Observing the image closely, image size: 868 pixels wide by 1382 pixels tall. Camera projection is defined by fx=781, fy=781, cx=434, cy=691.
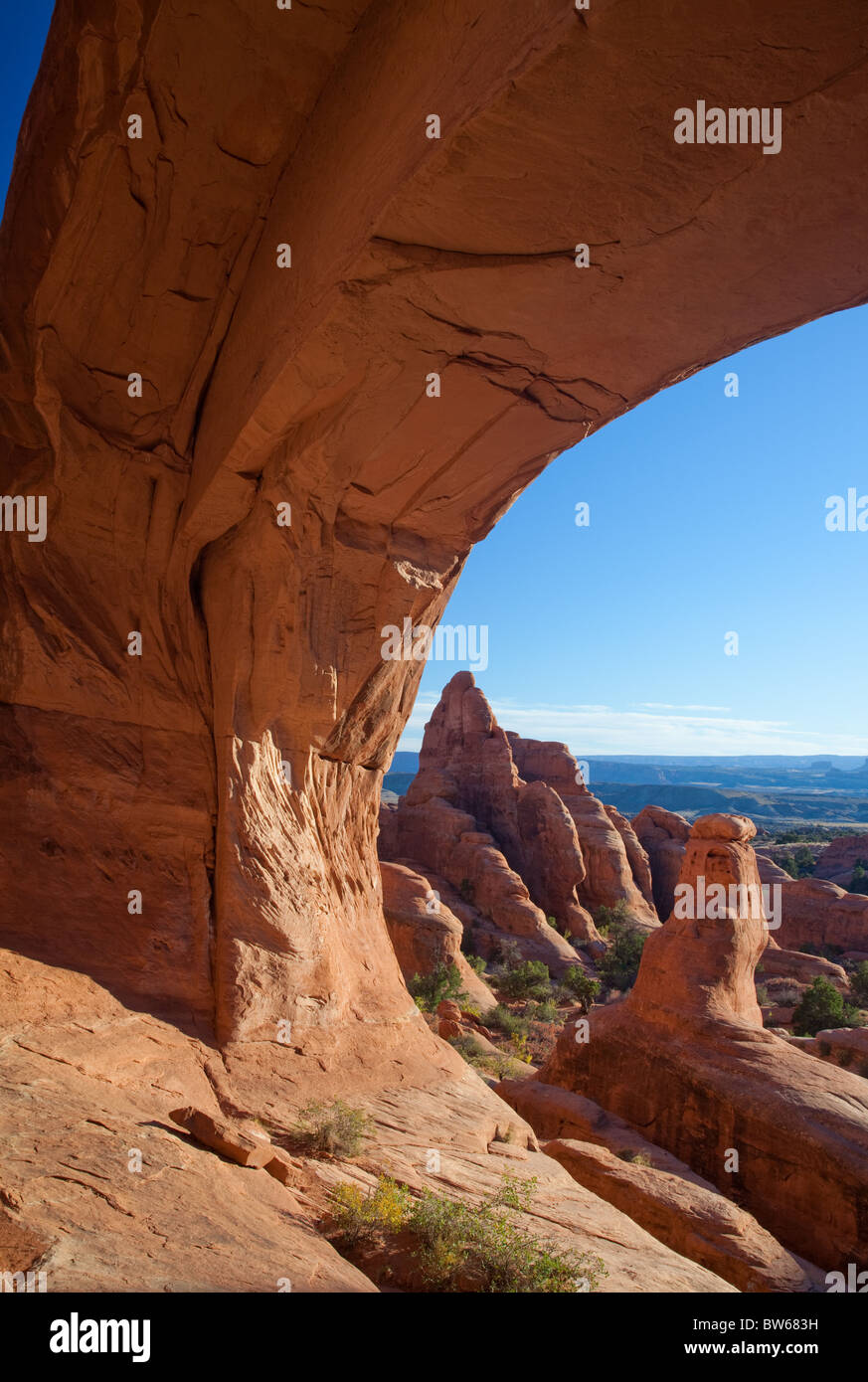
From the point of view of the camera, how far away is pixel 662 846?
42719 millimetres

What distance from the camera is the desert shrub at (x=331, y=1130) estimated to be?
525 centimetres

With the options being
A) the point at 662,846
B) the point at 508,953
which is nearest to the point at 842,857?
the point at 662,846

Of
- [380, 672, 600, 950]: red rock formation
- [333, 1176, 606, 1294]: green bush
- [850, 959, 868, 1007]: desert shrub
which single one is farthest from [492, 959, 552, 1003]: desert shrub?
[333, 1176, 606, 1294]: green bush

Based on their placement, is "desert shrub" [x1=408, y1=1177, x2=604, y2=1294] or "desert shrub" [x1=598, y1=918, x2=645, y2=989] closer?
"desert shrub" [x1=408, y1=1177, x2=604, y2=1294]

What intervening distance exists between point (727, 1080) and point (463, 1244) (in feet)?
29.5

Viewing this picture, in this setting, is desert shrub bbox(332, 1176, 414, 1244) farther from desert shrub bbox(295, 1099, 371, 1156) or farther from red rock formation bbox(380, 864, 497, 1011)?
red rock formation bbox(380, 864, 497, 1011)

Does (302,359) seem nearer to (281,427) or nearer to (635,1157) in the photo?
(281,427)

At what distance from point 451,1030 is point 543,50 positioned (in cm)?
1732

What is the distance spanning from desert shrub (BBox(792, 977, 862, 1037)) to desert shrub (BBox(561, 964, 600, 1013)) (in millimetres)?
5799

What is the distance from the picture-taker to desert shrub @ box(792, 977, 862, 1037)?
21203mm

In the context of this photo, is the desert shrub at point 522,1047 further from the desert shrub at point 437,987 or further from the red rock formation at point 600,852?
the red rock formation at point 600,852

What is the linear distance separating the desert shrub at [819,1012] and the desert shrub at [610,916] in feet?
43.8

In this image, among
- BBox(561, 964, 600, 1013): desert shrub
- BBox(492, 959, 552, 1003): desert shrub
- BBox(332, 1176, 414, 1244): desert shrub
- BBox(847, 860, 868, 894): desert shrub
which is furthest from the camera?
BBox(847, 860, 868, 894): desert shrub

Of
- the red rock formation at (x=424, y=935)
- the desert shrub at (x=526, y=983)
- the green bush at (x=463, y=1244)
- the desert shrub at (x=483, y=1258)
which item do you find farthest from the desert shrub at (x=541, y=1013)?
the desert shrub at (x=483, y=1258)
